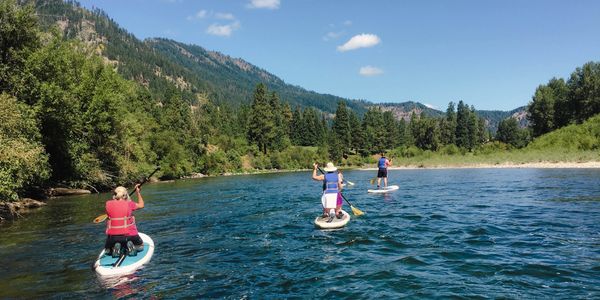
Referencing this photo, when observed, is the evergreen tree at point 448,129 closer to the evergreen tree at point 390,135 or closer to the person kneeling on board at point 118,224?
the evergreen tree at point 390,135

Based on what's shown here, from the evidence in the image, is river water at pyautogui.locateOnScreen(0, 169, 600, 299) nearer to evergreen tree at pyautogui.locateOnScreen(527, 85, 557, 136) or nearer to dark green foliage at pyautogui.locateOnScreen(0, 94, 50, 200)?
dark green foliage at pyautogui.locateOnScreen(0, 94, 50, 200)

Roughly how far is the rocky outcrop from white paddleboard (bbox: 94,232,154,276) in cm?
1476

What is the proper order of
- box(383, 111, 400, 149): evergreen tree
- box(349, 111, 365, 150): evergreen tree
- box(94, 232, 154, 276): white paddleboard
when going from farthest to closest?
box(383, 111, 400, 149): evergreen tree
box(349, 111, 365, 150): evergreen tree
box(94, 232, 154, 276): white paddleboard

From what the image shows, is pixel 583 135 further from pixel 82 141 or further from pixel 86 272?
pixel 86 272

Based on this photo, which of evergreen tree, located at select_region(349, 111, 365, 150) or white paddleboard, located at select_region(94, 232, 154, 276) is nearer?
white paddleboard, located at select_region(94, 232, 154, 276)

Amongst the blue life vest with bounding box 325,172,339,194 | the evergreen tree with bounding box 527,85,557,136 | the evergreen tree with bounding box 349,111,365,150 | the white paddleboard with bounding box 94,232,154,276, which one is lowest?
the white paddleboard with bounding box 94,232,154,276

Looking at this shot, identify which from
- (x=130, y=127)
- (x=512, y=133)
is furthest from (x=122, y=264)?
(x=512, y=133)

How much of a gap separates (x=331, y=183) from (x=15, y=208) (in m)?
21.0

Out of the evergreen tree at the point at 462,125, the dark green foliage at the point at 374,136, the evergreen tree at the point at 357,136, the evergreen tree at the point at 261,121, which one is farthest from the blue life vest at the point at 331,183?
the evergreen tree at the point at 462,125

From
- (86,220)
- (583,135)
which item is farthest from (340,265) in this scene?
(583,135)

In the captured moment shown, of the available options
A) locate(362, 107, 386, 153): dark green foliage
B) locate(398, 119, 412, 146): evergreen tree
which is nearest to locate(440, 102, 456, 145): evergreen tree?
locate(398, 119, 412, 146): evergreen tree

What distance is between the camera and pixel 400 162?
91.9 metres

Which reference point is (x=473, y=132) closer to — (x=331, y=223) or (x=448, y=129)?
(x=448, y=129)

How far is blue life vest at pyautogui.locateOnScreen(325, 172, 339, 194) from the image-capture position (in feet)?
54.4
